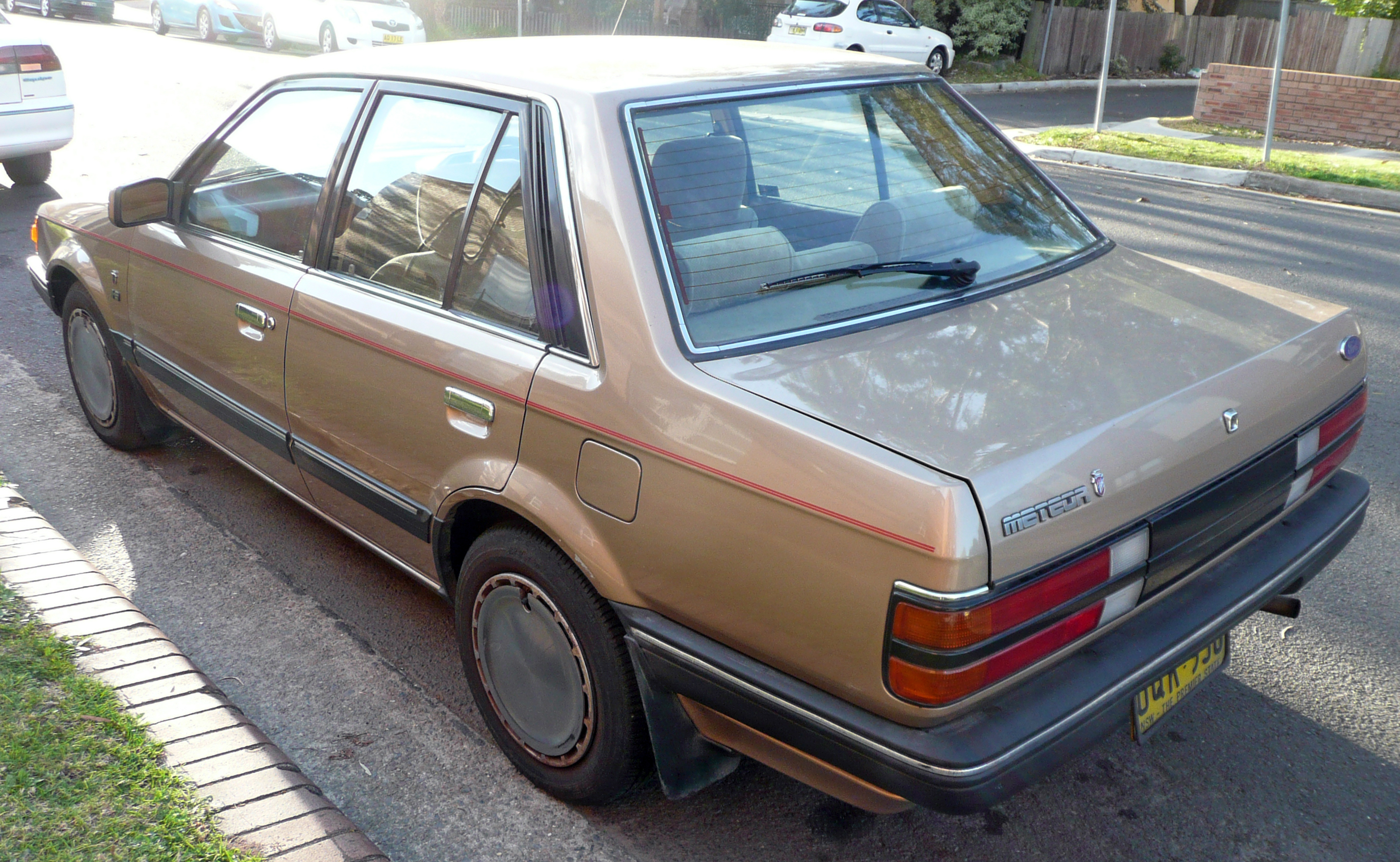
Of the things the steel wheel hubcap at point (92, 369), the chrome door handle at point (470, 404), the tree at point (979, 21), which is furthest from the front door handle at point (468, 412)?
the tree at point (979, 21)

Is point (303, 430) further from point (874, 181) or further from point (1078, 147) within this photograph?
point (1078, 147)

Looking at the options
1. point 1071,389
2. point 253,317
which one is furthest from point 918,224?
point 253,317

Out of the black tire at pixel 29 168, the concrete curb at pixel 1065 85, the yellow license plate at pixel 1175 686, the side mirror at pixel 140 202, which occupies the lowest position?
the yellow license plate at pixel 1175 686

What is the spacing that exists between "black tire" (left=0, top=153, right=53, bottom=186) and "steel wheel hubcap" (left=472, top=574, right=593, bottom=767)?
9.07 meters

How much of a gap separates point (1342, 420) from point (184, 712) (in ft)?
10.1

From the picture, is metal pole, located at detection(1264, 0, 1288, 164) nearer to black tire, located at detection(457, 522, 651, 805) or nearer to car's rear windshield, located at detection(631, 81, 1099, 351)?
car's rear windshield, located at detection(631, 81, 1099, 351)

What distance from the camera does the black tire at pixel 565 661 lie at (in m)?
2.47

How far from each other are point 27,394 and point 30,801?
354 centimetres

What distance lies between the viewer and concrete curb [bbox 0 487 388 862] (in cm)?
242

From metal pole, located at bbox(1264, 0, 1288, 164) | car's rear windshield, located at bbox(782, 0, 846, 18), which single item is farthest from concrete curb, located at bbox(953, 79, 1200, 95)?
metal pole, located at bbox(1264, 0, 1288, 164)

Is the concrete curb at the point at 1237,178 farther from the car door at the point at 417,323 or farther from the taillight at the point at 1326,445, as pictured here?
the car door at the point at 417,323

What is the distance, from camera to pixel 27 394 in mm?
5336

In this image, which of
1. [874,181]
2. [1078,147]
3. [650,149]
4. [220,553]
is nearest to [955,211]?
[874,181]

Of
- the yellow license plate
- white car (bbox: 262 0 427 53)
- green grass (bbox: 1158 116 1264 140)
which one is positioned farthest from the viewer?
white car (bbox: 262 0 427 53)
